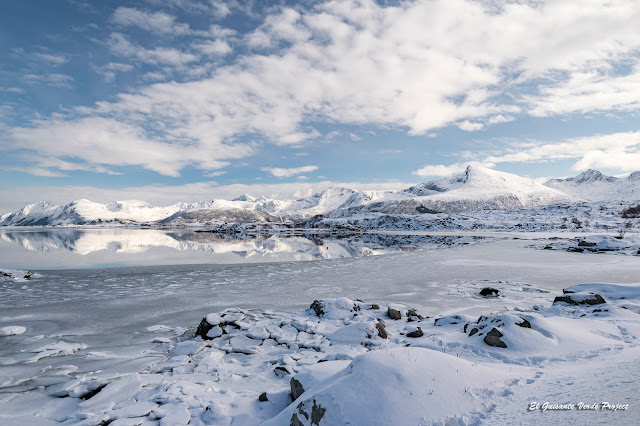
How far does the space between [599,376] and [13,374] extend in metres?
11.3

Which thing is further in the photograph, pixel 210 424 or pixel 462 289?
pixel 462 289

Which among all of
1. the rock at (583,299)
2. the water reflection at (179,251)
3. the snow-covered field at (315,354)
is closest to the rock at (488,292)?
the snow-covered field at (315,354)

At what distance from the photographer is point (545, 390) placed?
4.67 m

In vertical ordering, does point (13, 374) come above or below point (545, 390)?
below

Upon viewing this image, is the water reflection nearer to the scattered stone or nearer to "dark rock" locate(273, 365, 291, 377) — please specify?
the scattered stone

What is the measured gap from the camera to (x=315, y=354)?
8234 mm

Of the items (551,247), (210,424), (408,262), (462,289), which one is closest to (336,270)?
(408,262)

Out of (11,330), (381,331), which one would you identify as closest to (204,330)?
(381,331)

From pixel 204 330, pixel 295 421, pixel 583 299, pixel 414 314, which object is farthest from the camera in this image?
pixel 583 299

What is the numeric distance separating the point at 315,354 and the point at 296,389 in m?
2.55

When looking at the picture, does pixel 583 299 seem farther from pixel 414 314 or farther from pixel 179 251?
pixel 179 251

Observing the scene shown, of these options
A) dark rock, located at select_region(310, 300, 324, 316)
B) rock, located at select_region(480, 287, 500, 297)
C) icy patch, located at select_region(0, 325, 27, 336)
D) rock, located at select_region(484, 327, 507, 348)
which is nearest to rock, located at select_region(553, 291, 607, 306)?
rock, located at select_region(480, 287, 500, 297)

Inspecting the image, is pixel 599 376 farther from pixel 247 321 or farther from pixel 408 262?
pixel 408 262

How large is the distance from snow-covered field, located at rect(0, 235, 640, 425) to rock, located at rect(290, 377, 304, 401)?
0.16 ft
